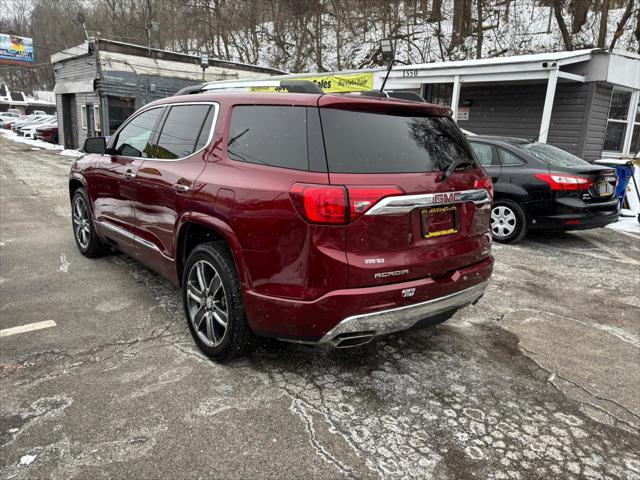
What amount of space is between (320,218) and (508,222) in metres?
5.30

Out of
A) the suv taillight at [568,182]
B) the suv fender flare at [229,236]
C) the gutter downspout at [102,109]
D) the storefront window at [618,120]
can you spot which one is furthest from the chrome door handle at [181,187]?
the gutter downspout at [102,109]

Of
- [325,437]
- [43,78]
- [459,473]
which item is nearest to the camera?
[459,473]

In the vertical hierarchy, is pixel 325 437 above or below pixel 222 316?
below

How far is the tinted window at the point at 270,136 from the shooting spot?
2.75m

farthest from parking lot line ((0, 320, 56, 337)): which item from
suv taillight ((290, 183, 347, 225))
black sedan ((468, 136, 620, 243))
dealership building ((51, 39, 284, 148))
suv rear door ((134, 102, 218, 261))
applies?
dealership building ((51, 39, 284, 148))

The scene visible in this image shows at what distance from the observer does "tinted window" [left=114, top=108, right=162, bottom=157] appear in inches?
164

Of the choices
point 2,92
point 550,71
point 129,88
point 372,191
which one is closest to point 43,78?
point 2,92

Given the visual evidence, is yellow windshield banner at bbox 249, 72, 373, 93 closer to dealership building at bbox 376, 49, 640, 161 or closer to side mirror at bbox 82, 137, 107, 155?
dealership building at bbox 376, 49, 640, 161

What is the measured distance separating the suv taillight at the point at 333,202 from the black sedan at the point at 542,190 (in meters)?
4.92

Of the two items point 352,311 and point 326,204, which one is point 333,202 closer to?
point 326,204

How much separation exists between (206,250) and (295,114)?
1057 millimetres

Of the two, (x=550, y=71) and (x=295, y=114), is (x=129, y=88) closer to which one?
(x=550, y=71)

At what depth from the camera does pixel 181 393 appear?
Result: 9.61 feet

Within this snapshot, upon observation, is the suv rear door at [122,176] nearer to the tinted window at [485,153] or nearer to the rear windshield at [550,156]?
the tinted window at [485,153]
